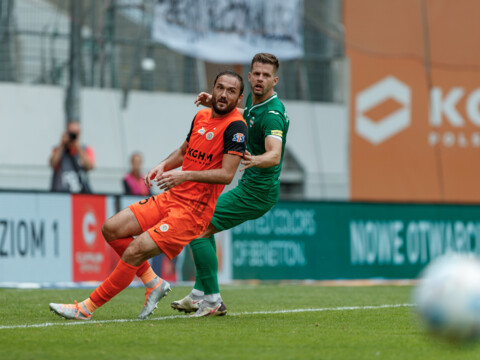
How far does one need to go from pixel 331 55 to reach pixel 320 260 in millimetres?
8182

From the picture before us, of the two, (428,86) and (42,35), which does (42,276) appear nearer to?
(42,35)

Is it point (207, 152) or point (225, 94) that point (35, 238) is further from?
point (225, 94)

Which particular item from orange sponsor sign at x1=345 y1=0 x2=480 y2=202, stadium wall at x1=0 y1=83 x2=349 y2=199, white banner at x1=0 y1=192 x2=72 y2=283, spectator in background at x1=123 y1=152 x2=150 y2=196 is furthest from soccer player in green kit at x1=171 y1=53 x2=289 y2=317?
orange sponsor sign at x1=345 y1=0 x2=480 y2=202

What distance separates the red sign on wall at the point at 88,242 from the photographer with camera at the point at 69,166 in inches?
30.8

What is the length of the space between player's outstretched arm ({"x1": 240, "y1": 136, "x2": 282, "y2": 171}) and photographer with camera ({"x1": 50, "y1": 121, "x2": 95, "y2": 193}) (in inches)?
250

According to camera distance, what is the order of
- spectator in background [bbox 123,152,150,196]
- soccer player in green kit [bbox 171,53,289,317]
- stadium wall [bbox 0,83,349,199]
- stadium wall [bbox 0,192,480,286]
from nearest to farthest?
soccer player in green kit [bbox 171,53,289,317] → stadium wall [bbox 0,192,480,286] → spectator in background [bbox 123,152,150,196] → stadium wall [bbox 0,83,349,199]

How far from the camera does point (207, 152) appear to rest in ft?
25.9

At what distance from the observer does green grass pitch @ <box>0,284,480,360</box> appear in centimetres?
597

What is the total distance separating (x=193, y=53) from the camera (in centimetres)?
1917

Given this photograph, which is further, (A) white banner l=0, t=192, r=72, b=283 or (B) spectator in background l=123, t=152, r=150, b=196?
(B) spectator in background l=123, t=152, r=150, b=196

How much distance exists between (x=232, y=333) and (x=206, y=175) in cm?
126

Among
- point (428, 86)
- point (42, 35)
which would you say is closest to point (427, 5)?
point (428, 86)

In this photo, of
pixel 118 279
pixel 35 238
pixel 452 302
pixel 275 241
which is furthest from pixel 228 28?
pixel 452 302

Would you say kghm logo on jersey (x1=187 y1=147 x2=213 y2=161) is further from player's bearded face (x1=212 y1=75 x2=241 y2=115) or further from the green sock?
the green sock
